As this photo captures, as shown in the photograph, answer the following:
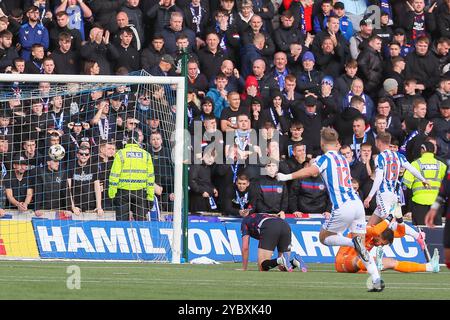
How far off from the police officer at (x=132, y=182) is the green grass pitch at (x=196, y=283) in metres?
2.33

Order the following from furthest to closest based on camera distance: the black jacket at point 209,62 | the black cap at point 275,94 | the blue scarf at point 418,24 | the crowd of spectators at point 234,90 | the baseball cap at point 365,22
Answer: the blue scarf at point 418,24
the baseball cap at point 365,22
the black jacket at point 209,62
the black cap at point 275,94
the crowd of spectators at point 234,90

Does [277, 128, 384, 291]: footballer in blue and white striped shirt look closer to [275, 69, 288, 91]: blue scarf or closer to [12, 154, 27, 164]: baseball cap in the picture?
[12, 154, 27, 164]: baseball cap

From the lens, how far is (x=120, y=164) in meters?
22.1

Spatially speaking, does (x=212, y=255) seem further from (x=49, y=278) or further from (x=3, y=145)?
(x=49, y=278)

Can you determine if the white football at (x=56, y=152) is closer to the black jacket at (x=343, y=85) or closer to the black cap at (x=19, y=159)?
the black cap at (x=19, y=159)

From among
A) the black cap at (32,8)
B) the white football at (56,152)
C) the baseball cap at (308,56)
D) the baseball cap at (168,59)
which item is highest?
the black cap at (32,8)

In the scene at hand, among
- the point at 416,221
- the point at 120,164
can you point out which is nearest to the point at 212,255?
the point at 120,164

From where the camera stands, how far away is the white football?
22141 millimetres

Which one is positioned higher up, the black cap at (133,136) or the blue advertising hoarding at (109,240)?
the black cap at (133,136)

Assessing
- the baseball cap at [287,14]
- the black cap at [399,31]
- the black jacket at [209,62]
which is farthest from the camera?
the black cap at [399,31]

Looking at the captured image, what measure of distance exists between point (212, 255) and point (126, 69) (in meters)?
3.93

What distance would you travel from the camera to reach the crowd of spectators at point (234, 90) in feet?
73.8

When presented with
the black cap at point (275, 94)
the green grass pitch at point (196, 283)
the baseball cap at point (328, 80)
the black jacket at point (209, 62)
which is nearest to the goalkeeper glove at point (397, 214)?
the green grass pitch at point (196, 283)

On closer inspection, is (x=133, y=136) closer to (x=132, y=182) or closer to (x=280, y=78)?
(x=132, y=182)
